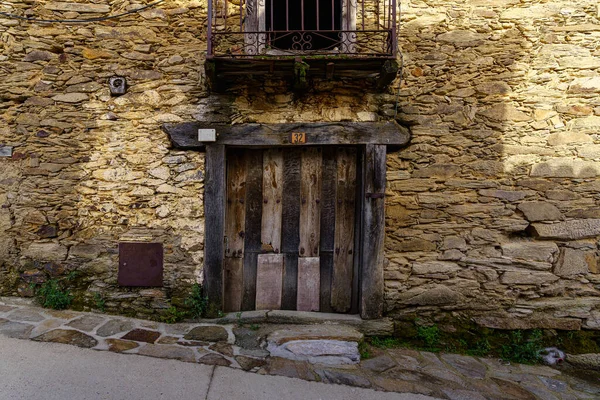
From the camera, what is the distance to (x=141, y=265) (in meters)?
3.14

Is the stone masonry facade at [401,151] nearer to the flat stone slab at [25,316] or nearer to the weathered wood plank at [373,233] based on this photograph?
the weathered wood plank at [373,233]

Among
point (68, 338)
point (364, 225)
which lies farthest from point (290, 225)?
point (68, 338)

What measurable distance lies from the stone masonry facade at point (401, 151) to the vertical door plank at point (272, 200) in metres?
0.43

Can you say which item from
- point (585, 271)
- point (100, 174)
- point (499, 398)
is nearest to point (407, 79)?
point (585, 271)

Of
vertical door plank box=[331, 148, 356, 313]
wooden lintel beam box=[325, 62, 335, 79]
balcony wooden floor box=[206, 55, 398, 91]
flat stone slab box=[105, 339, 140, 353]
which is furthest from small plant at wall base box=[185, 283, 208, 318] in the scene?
wooden lintel beam box=[325, 62, 335, 79]

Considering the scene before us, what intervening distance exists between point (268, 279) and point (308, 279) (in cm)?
40

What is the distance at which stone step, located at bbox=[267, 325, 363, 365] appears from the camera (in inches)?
106

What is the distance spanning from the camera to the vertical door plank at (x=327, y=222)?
10.8ft

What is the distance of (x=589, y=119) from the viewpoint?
2.99 m

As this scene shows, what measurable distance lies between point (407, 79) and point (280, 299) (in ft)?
8.06

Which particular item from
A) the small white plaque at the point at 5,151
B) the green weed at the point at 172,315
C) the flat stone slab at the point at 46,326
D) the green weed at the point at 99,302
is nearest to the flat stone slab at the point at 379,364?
the green weed at the point at 172,315

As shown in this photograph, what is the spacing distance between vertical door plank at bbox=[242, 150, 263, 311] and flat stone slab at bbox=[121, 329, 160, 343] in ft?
2.82

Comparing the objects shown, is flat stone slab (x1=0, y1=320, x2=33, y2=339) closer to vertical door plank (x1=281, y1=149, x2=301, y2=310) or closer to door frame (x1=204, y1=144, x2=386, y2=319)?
door frame (x1=204, y1=144, x2=386, y2=319)

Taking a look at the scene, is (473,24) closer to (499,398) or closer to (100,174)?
(499,398)
